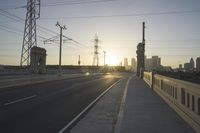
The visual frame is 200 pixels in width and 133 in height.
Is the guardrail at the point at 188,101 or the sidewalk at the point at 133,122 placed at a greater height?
the guardrail at the point at 188,101

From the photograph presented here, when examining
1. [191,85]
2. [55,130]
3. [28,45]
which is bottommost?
[55,130]

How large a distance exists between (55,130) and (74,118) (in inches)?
76.5

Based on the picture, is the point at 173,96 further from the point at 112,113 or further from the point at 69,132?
the point at 69,132

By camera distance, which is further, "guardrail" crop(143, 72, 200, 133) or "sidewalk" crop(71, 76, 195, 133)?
"sidewalk" crop(71, 76, 195, 133)

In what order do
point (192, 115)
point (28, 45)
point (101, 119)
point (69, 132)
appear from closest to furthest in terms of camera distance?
point (69, 132) < point (192, 115) < point (101, 119) < point (28, 45)

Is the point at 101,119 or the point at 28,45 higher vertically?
the point at 28,45

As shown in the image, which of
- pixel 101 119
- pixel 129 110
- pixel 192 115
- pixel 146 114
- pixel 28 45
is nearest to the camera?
pixel 192 115

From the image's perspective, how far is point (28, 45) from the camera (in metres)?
56.8

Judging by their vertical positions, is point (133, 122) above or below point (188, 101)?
below

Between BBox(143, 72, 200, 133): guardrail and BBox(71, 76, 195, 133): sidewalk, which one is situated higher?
BBox(143, 72, 200, 133): guardrail

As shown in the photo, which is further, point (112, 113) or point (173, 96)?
point (173, 96)

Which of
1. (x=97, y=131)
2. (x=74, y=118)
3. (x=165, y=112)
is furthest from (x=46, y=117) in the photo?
(x=165, y=112)

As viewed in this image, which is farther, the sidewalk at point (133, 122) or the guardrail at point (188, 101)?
the sidewalk at point (133, 122)

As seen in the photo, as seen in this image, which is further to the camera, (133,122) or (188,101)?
(133,122)
